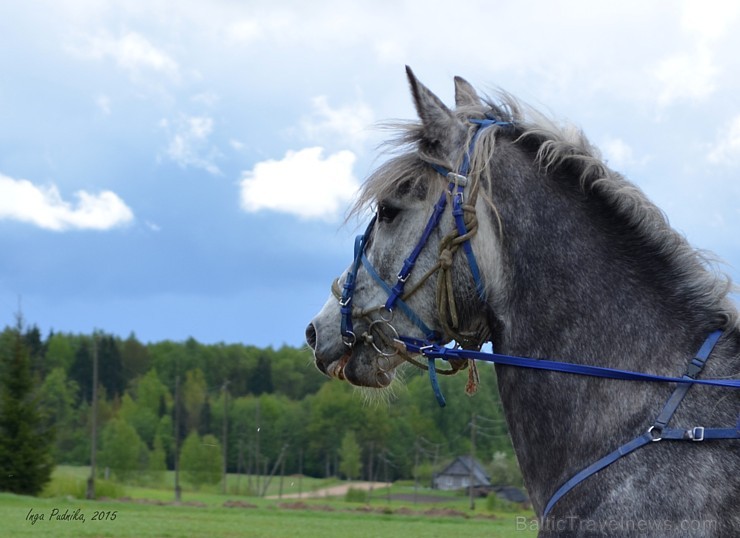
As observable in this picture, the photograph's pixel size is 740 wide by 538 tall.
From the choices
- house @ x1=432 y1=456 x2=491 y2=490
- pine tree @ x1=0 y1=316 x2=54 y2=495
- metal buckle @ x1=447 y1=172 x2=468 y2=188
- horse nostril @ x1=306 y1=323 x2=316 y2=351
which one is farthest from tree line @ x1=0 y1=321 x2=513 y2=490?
metal buckle @ x1=447 y1=172 x2=468 y2=188

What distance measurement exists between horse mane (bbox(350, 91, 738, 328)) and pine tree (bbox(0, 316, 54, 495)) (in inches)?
1867

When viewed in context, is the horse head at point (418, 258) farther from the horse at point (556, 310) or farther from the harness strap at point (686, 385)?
the harness strap at point (686, 385)

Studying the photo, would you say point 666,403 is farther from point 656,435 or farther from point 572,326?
point 572,326

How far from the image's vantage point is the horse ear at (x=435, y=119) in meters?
3.88

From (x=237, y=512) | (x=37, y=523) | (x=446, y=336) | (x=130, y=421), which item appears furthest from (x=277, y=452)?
(x=446, y=336)

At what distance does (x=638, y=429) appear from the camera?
131 inches

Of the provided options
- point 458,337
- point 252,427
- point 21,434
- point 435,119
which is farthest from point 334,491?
point 435,119

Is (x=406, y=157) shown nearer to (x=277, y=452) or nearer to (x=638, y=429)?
(x=638, y=429)

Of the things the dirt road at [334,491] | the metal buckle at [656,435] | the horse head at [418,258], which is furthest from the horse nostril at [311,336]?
the dirt road at [334,491]

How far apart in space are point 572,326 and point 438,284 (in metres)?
0.62

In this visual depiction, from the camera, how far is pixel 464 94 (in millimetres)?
4316

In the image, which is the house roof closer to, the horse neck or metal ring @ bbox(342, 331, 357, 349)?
metal ring @ bbox(342, 331, 357, 349)

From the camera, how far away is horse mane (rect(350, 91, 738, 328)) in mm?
3547

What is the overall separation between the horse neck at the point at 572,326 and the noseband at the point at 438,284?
0.16 m
